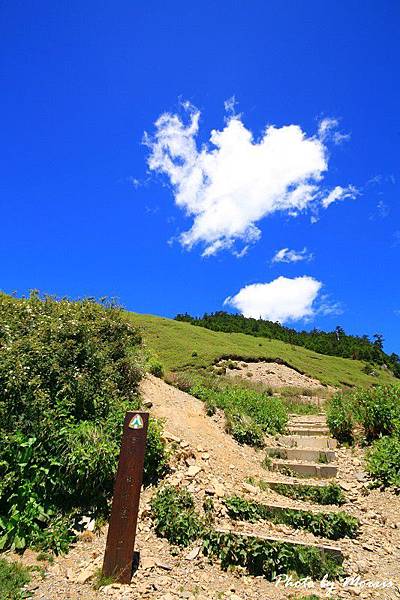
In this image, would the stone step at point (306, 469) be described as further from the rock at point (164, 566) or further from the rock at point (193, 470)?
the rock at point (164, 566)

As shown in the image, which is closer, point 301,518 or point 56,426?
point 301,518

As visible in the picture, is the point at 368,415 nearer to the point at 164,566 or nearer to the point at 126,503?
the point at 164,566

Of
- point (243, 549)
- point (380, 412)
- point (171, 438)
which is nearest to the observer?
point (243, 549)

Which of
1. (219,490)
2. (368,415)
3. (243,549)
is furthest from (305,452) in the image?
(243,549)

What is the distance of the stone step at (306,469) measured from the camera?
8133mm

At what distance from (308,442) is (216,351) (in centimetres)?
2901

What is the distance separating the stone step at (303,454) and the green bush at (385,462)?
0.86 metres

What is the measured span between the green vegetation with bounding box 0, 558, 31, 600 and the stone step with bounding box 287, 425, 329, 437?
8143mm

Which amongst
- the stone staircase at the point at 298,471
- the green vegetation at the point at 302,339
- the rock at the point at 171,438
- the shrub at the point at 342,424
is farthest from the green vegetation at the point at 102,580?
the green vegetation at the point at 302,339

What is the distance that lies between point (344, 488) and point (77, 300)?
26.3ft

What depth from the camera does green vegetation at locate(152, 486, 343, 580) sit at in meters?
4.91

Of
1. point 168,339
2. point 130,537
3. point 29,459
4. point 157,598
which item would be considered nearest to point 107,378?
point 29,459

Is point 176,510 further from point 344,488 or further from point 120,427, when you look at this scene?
point 344,488

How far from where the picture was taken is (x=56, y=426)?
6375 millimetres
